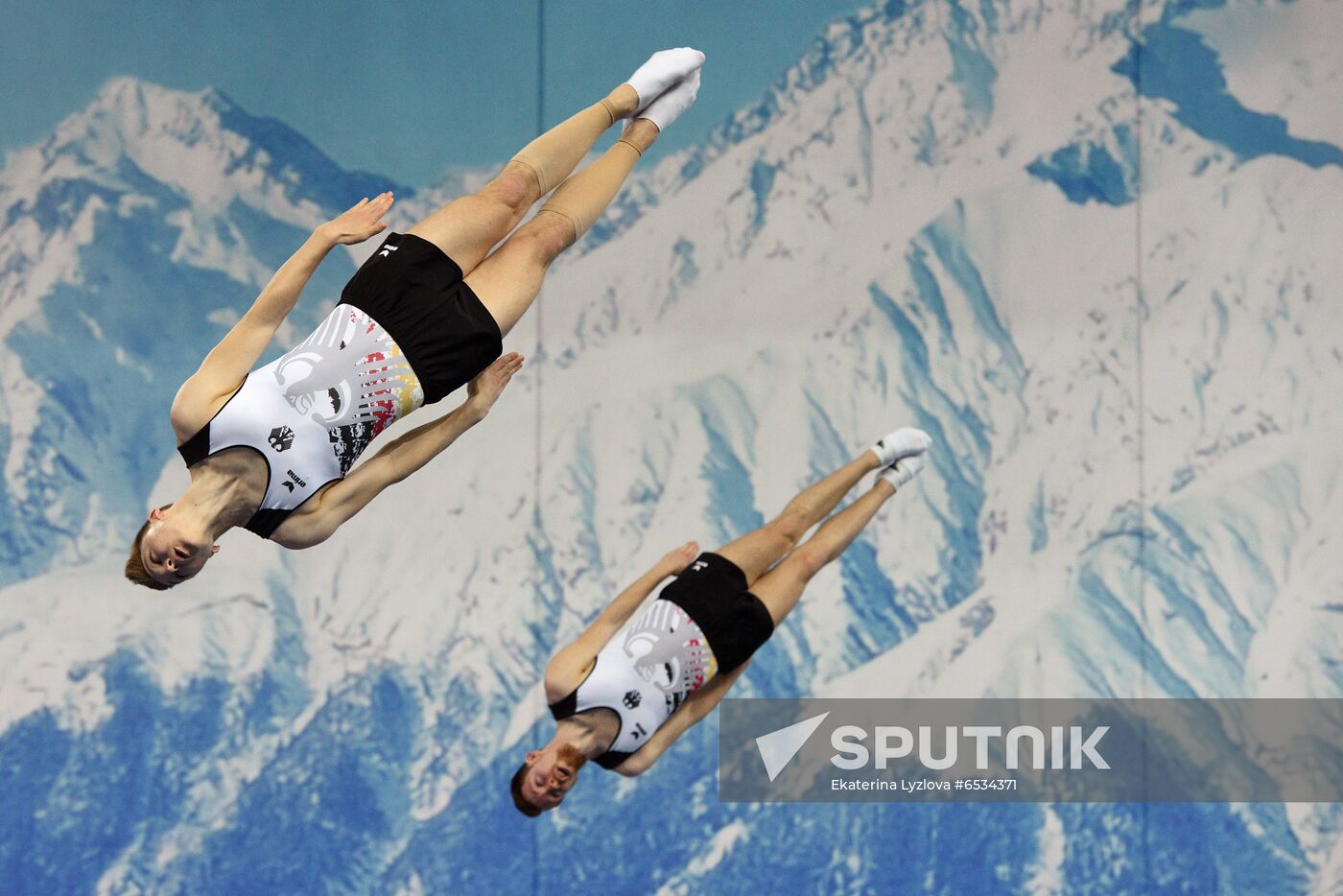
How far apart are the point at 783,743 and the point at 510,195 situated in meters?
3.39

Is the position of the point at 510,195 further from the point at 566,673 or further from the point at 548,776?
the point at 548,776

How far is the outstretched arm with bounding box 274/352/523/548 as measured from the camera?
3666 mm

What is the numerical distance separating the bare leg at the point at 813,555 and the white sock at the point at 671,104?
1.61 meters

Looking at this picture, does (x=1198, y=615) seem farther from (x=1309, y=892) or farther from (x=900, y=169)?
(x=900, y=169)

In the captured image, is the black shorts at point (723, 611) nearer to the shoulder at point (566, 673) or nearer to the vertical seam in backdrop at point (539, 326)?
the shoulder at point (566, 673)

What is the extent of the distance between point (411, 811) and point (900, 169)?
12.0 ft

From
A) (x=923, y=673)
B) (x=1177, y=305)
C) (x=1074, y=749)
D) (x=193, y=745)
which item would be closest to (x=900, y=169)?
(x=1177, y=305)

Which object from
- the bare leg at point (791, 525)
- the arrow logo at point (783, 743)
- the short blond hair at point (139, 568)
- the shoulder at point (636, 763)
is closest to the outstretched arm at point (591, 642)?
the shoulder at point (636, 763)

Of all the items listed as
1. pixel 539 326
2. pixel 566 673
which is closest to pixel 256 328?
pixel 566 673

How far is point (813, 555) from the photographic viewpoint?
5098 millimetres

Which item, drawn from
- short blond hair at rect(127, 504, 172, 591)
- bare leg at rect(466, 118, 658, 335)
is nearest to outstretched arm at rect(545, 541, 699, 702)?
bare leg at rect(466, 118, 658, 335)

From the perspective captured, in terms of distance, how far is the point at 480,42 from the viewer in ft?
21.4

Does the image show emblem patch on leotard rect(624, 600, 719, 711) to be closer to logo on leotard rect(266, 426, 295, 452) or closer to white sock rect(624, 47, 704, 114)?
logo on leotard rect(266, 426, 295, 452)

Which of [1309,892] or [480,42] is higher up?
[480,42]
